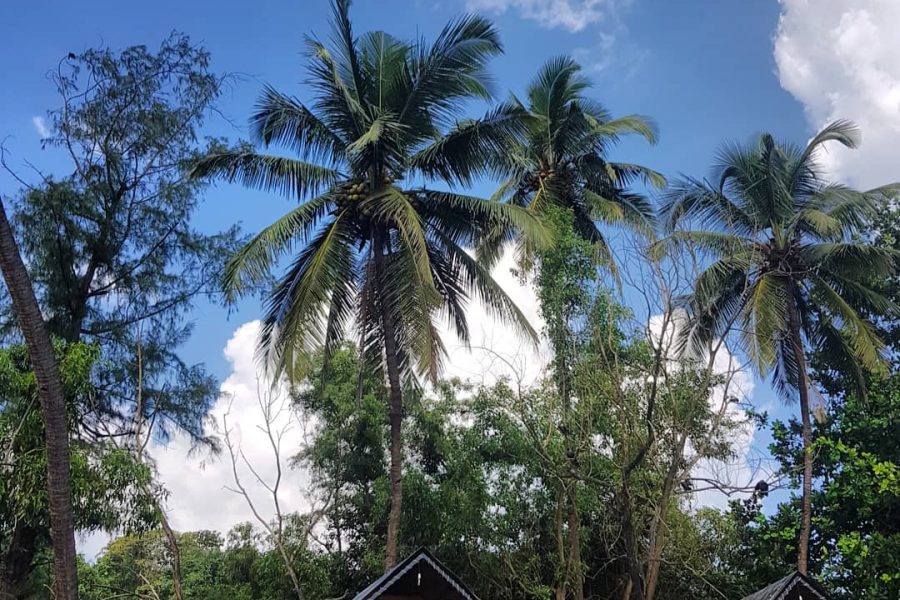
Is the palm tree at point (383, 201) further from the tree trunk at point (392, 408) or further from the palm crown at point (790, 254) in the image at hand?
the palm crown at point (790, 254)

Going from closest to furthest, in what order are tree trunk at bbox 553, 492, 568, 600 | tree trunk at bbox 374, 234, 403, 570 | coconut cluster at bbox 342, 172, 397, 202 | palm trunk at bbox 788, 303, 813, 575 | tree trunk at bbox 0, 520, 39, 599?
tree trunk at bbox 374, 234, 403, 570 < tree trunk at bbox 0, 520, 39, 599 < coconut cluster at bbox 342, 172, 397, 202 < palm trunk at bbox 788, 303, 813, 575 < tree trunk at bbox 553, 492, 568, 600

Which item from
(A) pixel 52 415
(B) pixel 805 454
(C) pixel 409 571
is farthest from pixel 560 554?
(A) pixel 52 415

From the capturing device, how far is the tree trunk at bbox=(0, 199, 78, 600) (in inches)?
299

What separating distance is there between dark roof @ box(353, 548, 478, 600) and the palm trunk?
21.7 ft

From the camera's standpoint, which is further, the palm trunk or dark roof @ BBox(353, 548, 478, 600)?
the palm trunk

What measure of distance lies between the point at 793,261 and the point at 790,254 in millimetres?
211

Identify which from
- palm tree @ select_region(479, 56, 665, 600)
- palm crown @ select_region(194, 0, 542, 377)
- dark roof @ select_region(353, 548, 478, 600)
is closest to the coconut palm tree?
palm tree @ select_region(479, 56, 665, 600)

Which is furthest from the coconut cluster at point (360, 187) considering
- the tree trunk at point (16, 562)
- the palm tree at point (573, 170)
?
the tree trunk at point (16, 562)

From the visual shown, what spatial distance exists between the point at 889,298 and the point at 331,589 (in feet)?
43.8

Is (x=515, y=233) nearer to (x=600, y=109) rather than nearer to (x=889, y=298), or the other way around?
(x=600, y=109)

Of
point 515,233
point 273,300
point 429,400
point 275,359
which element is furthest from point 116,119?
point 429,400

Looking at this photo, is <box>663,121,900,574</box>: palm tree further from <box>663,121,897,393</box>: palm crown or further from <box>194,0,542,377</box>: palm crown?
<box>194,0,542,377</box>: palm crown

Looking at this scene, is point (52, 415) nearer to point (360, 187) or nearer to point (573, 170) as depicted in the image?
point (360, 187)

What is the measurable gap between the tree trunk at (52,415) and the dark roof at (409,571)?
11.5ft
